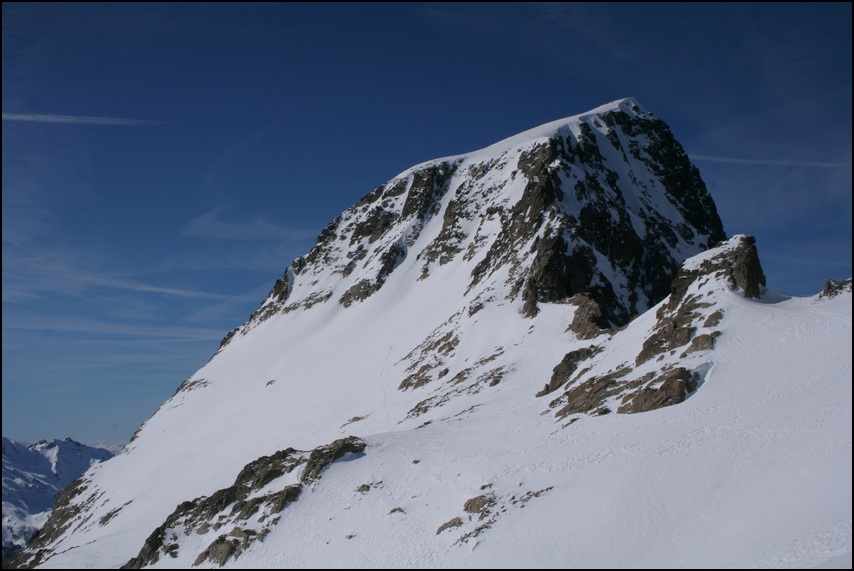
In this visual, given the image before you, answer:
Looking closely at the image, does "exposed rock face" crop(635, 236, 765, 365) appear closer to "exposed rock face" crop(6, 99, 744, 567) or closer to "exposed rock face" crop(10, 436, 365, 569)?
"exposed rock face" crop(6, 99, 744, 567)

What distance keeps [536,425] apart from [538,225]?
123 feet

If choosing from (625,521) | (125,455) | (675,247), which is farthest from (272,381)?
(625,521)

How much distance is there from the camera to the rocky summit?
2056cm

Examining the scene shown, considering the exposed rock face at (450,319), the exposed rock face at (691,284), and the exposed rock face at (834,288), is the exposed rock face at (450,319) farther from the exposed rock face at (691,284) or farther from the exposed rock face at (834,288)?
the exposed rock face at (834,288)

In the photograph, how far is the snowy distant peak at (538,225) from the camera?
201 ft

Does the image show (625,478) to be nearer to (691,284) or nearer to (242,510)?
(691,284)

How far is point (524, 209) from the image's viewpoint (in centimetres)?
7456

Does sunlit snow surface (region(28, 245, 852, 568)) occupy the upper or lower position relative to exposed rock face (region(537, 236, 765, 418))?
lower

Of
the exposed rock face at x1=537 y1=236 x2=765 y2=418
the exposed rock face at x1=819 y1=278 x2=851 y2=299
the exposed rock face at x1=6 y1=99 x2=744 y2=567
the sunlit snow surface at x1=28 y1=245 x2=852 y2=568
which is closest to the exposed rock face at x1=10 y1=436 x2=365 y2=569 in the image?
the exposed rock face at x1=6 y1=99 x2=744 y2=567

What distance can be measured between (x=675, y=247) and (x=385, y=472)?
62.8 meters

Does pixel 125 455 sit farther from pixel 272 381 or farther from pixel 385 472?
pixel 385 472

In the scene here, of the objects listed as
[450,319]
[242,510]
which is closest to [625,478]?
[242,510]

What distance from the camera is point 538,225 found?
219 ft

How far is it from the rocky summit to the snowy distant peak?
54 centimetres
